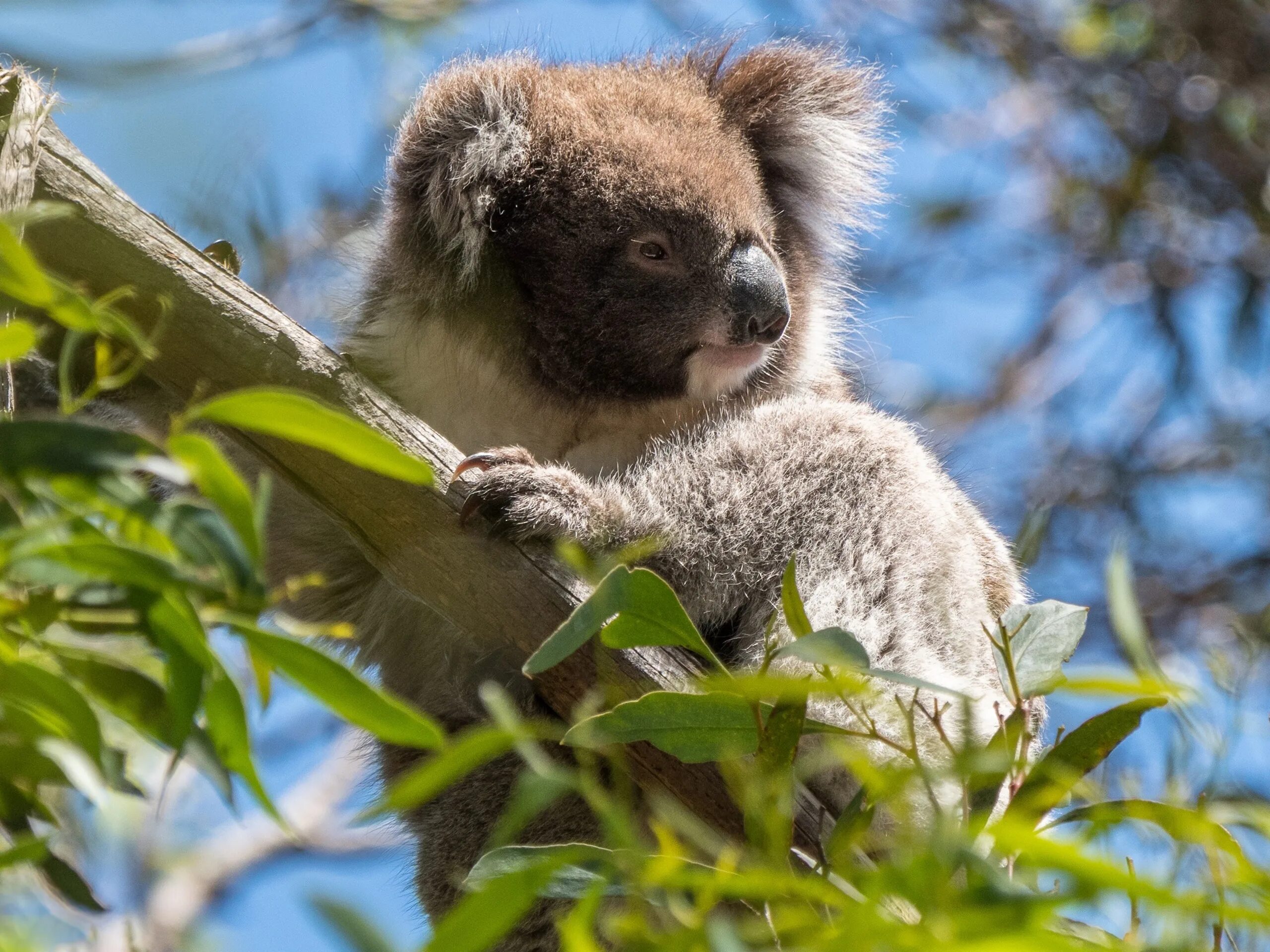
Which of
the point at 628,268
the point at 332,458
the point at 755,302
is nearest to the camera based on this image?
the point at 332,458

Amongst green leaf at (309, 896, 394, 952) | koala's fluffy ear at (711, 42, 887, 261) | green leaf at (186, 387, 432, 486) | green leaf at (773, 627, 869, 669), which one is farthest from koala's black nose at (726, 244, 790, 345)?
green leaf at (309, 896, 394, 952)

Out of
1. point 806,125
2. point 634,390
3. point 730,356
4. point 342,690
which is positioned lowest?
point 342,690

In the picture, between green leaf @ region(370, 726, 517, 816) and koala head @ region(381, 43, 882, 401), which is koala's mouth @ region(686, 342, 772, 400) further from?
green leaf @ region(370, 726, 517, 816)

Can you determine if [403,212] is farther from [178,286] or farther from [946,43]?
[946,43]

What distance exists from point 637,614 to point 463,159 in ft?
5.33

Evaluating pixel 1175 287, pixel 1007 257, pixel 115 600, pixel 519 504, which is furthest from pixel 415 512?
pixel 1007 257

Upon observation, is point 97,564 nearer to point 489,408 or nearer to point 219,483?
point 219,483

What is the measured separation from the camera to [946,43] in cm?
656

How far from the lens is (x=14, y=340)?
0.99 metres

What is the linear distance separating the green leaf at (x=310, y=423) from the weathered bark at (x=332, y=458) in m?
0.76

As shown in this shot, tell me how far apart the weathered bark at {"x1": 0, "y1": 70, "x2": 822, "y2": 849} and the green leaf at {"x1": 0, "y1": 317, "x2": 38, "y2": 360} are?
30.9 inches

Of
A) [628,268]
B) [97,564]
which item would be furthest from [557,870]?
[628,268]

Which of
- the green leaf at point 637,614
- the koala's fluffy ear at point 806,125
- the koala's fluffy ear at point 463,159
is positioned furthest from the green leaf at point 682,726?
the koala's fluffy ear at point 806,125

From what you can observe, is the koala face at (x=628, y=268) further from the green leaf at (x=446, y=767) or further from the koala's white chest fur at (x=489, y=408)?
the green leaf at (x=446, y=767)
